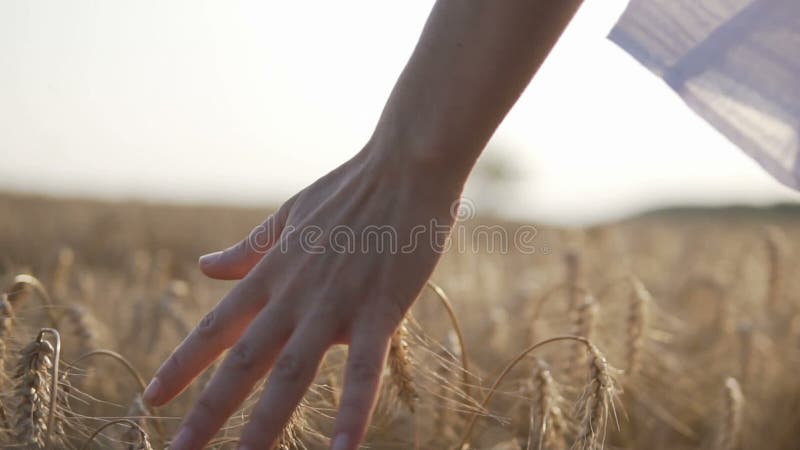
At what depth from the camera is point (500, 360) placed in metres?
2.70

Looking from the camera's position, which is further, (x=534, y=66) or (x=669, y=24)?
(x=669, y=24)

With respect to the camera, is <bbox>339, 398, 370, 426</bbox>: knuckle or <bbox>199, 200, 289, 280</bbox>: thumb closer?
<bbox>339, 398, 370, 426</bbox>: knuckle

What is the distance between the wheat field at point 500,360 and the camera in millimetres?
1343

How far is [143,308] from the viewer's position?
274 cm

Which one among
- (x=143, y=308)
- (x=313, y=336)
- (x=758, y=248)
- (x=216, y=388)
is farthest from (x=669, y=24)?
(x=758, y=248)

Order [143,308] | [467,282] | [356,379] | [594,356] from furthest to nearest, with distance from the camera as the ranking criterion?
[467,282] → [143,308] → [594,356] → [356,379]

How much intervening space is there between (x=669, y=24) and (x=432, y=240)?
2.04 feet

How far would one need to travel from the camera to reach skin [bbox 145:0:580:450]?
952 mm

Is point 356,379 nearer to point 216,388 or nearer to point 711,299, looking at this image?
point 216,388

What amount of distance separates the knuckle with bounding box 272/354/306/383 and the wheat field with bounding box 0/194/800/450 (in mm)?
271

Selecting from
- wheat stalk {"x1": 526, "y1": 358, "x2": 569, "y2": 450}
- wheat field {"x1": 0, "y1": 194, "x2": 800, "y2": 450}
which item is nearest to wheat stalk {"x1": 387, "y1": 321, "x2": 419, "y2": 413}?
wheat field {"x1": 0, "y1": 194, "x2": 800, "y2": 450}

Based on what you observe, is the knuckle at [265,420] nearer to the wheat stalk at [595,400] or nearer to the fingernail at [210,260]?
the fingernail at [210,260]

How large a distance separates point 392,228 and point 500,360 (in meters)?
1.80

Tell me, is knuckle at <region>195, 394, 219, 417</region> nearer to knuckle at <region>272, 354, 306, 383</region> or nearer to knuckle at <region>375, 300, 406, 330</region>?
knuckle at <region>272, 354, 306, 383</region>
